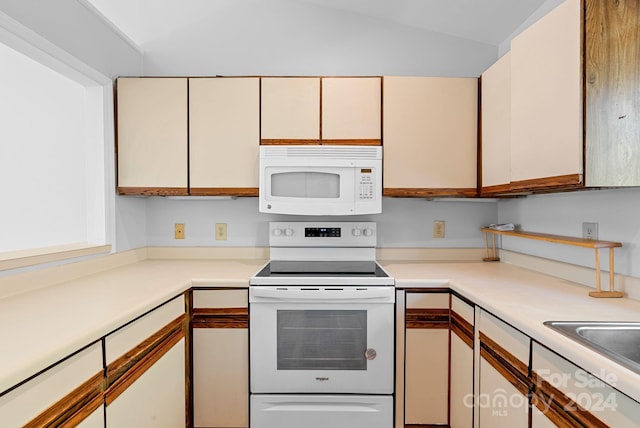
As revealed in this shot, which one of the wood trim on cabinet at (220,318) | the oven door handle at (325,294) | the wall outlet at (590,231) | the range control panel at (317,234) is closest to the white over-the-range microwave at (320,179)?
the range control panel at (317,234)

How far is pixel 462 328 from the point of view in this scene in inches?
66.9

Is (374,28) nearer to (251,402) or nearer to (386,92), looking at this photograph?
(386,92)

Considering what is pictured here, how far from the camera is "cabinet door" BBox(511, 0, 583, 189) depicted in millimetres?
1270

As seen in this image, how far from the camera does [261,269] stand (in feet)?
6.87

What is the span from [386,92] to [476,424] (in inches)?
68.1

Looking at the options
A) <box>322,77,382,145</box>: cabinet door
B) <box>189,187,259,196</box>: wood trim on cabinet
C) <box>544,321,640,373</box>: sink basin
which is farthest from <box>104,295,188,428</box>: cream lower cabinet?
<box>544,321,640,373</box>: sink basin

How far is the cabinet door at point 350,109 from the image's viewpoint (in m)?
2.15

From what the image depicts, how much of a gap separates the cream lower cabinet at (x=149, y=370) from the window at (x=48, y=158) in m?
0.82

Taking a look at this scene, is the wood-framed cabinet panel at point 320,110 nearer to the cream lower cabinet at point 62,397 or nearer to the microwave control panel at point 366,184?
the microwave control panel at point 366,184

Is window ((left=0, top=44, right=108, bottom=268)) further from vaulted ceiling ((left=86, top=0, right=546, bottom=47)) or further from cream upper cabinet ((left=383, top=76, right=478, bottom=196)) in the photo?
cream upper cabinet ((left=383, top=76, right=478, bottom=196))

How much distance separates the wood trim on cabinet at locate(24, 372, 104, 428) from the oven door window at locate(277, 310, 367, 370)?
869 millimetres

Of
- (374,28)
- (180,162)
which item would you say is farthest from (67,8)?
(374,28)

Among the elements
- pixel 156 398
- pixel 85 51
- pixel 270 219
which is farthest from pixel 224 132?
pixel 156 398

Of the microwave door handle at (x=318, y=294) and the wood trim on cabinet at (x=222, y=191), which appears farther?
the wood trim on cabinet at (x=222, y=191)
